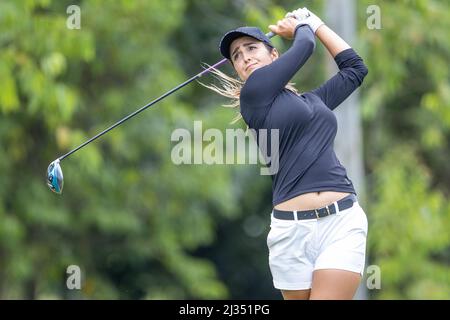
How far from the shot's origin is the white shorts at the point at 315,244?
488 centimetres

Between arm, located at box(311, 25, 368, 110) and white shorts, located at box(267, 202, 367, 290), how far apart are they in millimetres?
630

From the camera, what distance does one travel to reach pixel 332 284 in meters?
4.84

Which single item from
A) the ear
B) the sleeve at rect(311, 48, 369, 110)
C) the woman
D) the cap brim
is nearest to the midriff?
the woman

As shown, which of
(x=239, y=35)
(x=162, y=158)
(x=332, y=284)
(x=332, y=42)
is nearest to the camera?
(x=332, y=284)

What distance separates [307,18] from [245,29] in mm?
361

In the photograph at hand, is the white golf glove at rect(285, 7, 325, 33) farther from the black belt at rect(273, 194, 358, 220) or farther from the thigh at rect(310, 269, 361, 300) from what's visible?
the thigh at rect(310, 269, 361, 300)

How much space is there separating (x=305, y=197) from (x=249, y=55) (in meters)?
0.73

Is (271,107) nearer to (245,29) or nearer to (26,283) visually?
(245,29)

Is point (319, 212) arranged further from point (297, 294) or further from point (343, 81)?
point (343, 81)

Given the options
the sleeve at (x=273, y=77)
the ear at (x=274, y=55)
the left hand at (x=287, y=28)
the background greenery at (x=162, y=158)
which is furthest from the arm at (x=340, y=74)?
the background greenery at (x=162, y=158)

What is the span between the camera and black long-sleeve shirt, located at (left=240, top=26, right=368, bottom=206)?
493 centimetres

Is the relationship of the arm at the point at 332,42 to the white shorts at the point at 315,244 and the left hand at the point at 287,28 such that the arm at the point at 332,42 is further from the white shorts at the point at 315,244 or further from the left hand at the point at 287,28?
the white shorts at the point at 315,244

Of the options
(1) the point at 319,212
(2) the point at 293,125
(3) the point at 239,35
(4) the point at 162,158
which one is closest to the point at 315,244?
(1) the point at 319,212
